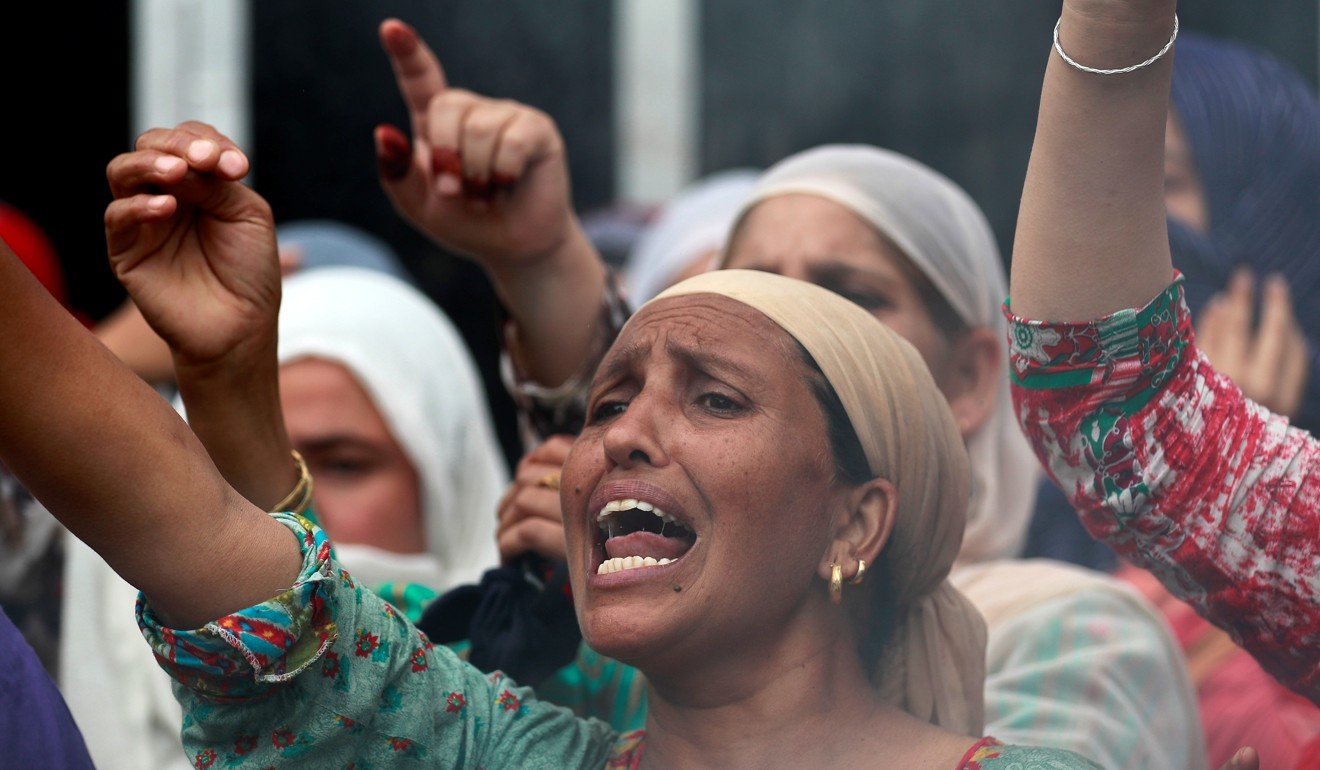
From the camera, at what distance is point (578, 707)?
210 centimetres

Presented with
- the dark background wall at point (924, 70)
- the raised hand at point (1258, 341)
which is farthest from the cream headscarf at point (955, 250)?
the dark background wall at point (924, 70)

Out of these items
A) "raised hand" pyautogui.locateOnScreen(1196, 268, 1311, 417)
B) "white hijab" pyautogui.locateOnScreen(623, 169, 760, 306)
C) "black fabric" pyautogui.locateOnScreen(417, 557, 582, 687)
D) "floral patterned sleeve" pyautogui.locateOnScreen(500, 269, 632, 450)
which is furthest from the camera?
"white hijab" pyautogui.locateOnScreen(623, 169, 760, 306)

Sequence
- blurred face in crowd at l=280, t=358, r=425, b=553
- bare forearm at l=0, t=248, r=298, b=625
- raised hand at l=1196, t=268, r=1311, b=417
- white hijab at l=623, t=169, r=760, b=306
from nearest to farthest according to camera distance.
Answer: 1. bare forearm at l=0, t=248, r=298, b=625
2. raised hand at l=1196, t=268, r=1311, b=417
3. blurred face in crowd at l=280, t=358, r=425, b=553
4. white hijab at l=623, t=169, r=760, b=306

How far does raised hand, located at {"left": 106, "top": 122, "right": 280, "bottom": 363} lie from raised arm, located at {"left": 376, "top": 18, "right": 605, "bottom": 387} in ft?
1.56

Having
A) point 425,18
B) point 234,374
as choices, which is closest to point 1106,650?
point 234,374

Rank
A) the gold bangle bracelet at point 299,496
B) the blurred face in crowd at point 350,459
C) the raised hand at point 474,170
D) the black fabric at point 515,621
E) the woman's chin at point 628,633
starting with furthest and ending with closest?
the blurred face in crowd at point 350,459, the raised hand at point 474,170, the black fabric at point 515,621, the gold bangle bracelet at point 299,496, the woman's chin at point 628,633

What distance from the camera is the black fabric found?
205 cm

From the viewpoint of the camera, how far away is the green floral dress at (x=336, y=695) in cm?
153

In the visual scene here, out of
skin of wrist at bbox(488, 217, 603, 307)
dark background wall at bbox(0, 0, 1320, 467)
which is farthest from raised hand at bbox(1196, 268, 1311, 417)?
skin of wrist at bbox(488, 217, 603, 307)

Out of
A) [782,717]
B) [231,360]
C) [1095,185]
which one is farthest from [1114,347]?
[231,360]

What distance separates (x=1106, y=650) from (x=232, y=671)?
127 cm

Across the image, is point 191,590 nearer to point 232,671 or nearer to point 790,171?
point 232,671

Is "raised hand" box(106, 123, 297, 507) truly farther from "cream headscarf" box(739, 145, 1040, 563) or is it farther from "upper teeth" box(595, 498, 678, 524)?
"cream headscarf" box(739, 145, 1040, 563)

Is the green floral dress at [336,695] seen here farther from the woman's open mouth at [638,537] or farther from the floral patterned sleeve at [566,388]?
the floral patterned sleeve at [566,388]
